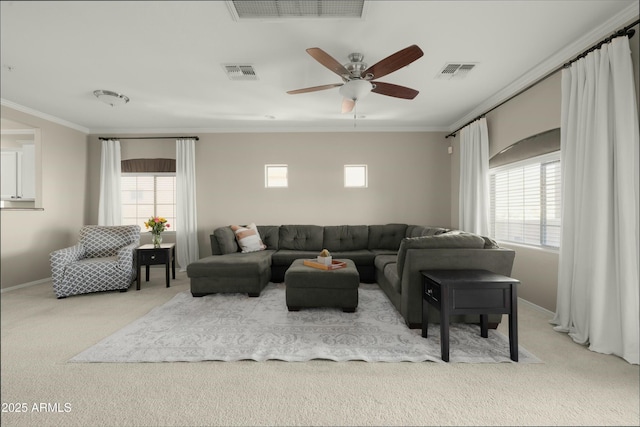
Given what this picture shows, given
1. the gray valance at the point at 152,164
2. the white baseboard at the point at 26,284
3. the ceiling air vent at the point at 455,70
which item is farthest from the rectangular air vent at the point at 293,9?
the white baseboard at the point at 26,284

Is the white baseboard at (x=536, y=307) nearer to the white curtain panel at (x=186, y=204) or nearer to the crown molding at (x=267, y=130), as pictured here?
the crown molding at (x=267, y=130)

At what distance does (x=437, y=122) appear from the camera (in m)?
5.17

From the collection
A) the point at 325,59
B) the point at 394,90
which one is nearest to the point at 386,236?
the point at 394,90

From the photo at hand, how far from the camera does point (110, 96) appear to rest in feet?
11.9

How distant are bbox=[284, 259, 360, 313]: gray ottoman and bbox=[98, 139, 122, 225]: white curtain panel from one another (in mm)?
4180

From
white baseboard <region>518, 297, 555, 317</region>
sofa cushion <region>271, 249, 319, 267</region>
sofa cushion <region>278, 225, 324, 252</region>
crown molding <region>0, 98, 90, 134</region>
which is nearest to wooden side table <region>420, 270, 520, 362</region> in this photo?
white baseboard <region>518, 297, 555, 317</region>

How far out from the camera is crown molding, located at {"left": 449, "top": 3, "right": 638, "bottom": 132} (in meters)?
2.28

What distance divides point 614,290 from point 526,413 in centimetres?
148

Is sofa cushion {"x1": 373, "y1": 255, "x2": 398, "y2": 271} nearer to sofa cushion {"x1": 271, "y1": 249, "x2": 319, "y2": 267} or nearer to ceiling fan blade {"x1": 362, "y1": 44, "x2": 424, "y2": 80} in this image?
sofa cushion {"x1": 271, "y1": 249, "x2": 319, "y2": 267}

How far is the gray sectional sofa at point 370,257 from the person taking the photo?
8.14 ft

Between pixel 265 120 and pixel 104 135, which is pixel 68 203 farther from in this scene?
pixel 265 120

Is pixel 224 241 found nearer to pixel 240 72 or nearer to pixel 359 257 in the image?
pixel 359 257

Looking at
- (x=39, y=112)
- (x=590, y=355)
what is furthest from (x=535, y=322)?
(x=39, y=112)

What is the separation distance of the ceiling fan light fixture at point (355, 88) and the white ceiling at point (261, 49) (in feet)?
1.11
